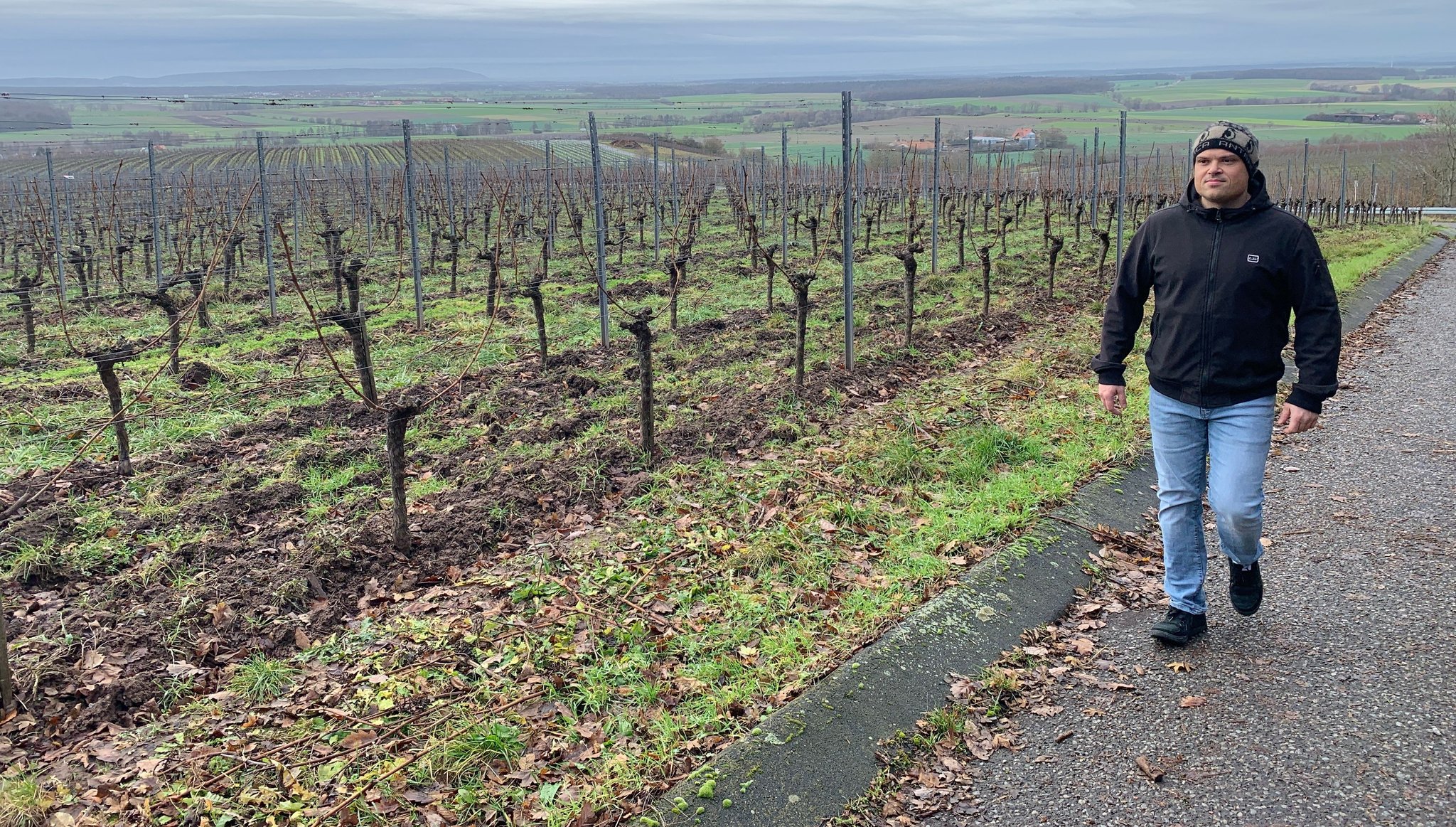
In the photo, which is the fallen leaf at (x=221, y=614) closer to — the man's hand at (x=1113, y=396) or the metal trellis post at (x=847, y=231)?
the man's hand at (x=1113, y=396)

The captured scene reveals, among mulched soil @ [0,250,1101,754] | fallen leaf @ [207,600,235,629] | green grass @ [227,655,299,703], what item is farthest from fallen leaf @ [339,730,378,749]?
fallen leaf @ [207,600,235,629]

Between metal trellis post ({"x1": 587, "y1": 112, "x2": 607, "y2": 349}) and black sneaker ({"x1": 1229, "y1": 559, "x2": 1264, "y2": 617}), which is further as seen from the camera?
metal trellis post ({"x1": 587, "y1": 112, "x2": 607, "y2": 349})

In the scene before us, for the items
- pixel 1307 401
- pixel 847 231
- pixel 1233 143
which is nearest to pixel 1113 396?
pixel 1307 401

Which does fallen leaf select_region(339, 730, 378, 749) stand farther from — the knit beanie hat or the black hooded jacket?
the knit beanie hat

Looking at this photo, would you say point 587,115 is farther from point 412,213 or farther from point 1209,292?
point 1209,292

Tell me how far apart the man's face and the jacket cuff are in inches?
29.3

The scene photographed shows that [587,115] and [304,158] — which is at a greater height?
[304,158]

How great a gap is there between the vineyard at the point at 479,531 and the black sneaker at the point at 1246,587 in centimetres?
125

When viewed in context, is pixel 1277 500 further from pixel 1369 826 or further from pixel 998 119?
pixel 998 119

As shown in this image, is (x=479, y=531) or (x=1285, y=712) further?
(x=479, y=531)

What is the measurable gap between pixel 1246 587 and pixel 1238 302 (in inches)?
46.3

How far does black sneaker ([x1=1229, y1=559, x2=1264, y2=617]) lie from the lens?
3.90 meters

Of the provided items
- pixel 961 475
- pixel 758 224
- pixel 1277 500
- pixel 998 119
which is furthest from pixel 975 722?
pixel 758 224

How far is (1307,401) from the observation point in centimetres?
356
